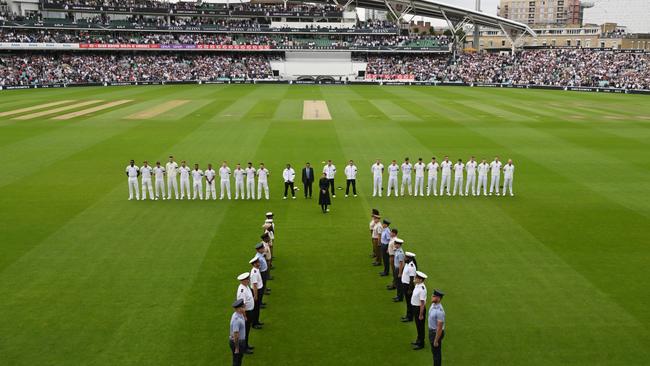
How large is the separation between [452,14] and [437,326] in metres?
93.4

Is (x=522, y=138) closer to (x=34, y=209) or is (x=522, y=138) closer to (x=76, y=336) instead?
(x=34, y=209)

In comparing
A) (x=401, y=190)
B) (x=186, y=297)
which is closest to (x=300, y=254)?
(x=186, y=297)

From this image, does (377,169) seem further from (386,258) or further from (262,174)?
(386,258)

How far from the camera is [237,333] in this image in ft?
27.1

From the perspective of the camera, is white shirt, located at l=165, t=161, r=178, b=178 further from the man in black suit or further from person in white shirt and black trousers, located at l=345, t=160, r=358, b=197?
person in white shirt and black trousers, located at l=345, t=160, r=358, b=197

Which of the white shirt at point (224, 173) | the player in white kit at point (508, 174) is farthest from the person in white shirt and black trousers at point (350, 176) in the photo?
the player in white kit at point (508, 174)

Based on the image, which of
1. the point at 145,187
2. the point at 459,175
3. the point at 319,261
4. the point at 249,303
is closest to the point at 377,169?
the point at 459,175

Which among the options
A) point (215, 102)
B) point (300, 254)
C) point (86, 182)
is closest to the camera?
point (300, 254)

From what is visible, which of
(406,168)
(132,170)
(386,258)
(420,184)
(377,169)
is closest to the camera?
(386,258)

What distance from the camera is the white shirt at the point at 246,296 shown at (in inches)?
363

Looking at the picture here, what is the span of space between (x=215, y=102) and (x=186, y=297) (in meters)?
39.6

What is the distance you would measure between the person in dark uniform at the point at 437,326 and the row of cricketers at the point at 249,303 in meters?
2.98

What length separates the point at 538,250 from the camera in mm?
13992

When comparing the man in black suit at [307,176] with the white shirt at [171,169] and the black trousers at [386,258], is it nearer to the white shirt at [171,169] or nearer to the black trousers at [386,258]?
the white shirt at [171,169]
